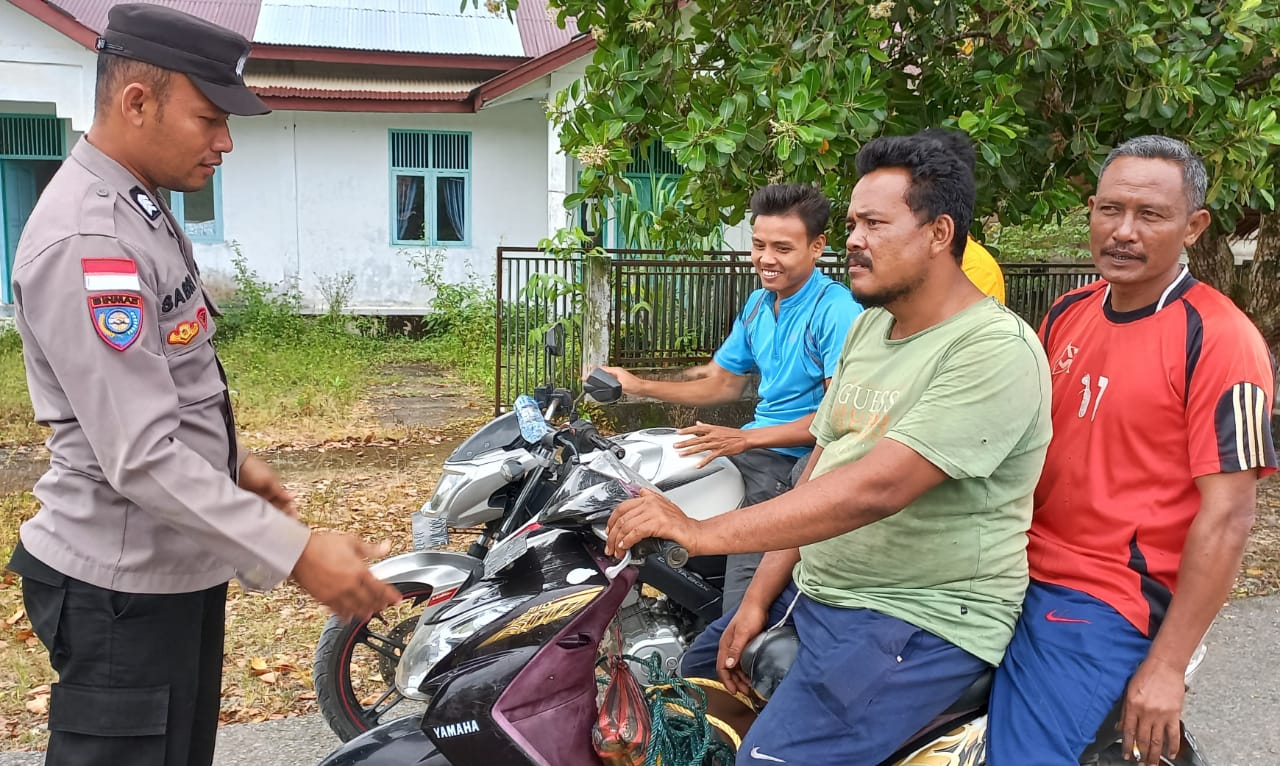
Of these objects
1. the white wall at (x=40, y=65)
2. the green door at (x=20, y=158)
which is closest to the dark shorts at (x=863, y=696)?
the white wall at (x=40, y=65)

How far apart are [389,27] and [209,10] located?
2.29 m

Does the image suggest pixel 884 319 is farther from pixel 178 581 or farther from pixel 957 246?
pixel 178 581

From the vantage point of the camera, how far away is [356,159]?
12.5 metres

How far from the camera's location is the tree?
13.5 feet

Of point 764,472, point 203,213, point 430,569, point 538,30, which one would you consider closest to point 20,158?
point 203,213

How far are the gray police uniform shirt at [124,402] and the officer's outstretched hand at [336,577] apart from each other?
0.03 metres

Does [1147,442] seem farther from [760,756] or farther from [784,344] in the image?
[784,344]

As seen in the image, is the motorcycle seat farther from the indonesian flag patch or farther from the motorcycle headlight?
the indonesian flag patch

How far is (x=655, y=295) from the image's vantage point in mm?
6957

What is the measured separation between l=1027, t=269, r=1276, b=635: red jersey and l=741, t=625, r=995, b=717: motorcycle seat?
31 centimetres

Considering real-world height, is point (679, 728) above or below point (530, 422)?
below

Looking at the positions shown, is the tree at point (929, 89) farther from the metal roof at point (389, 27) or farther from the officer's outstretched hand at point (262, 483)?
the metal roof at point (389, 27)

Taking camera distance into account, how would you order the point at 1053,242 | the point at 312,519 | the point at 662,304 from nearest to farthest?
the point at 312,519 < the point at 662,304 < the point at 1053,242

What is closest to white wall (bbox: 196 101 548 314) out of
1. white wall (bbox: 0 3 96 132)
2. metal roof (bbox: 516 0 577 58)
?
metal roof (bbox: 516 0 577 58)
